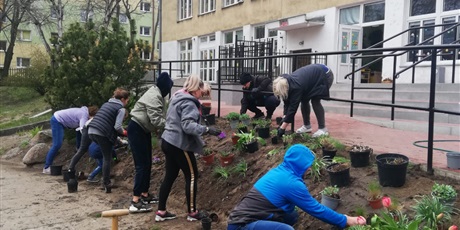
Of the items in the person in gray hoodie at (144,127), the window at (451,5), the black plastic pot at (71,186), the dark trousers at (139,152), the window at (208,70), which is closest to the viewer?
the person in gray hoodie at (144,127)

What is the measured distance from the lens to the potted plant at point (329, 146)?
4957mm

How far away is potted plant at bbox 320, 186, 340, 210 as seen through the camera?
4.10m

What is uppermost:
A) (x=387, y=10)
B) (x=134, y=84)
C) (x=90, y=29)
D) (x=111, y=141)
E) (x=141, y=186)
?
(x=387, y=10)

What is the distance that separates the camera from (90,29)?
9.52m

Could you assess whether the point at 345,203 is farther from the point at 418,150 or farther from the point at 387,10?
the point at 387,10

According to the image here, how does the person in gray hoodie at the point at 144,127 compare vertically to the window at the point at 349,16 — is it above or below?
below

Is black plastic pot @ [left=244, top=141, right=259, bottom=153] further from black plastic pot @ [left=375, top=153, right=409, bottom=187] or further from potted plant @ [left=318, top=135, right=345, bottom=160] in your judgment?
black plastic pot @ [left=375, top=153, right=409, bottom=187]

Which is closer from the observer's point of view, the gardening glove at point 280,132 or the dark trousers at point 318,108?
the gardening glove at point 280,132

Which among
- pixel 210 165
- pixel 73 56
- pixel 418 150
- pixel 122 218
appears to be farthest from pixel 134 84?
pixel 418 150

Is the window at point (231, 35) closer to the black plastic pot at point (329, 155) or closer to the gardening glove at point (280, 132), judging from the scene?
the gardening glove at point (280, 132)

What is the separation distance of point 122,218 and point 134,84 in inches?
168

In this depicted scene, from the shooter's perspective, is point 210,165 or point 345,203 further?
point 210,165

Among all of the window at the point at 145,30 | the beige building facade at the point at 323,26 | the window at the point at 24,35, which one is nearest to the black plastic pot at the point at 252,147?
the beige building facade at the point at 323,26

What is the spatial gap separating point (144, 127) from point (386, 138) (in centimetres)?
370
